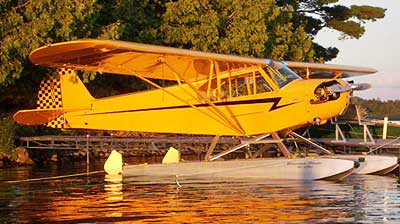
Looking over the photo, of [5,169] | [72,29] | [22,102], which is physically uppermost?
[72,29]

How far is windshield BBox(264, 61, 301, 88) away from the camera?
17094 millimetres

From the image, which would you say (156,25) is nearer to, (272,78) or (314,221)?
(272,78)

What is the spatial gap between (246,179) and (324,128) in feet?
58.7

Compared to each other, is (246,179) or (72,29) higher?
(72,29)

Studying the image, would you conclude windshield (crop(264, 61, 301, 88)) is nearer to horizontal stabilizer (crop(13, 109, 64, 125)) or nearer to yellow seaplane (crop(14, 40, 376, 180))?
yellow seaplane (crop(14, 40, 376, 180))

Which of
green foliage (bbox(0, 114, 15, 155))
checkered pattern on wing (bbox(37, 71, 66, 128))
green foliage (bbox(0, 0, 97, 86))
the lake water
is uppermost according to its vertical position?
green foliage (bbox(0, 0, 97, 86))

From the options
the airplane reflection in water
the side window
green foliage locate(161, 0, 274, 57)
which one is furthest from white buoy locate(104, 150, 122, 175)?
green foliage locate(161, 0, 274, 57)

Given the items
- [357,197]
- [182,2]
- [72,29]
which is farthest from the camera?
[182,2]

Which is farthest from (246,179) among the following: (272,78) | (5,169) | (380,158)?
(5,169)

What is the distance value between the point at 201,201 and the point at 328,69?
845cm

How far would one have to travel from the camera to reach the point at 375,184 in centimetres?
1598

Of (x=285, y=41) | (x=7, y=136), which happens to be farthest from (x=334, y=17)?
(x=7, y=136)

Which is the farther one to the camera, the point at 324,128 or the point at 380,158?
the point at 324,128

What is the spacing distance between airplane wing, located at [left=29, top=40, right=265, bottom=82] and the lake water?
2.58 meters
